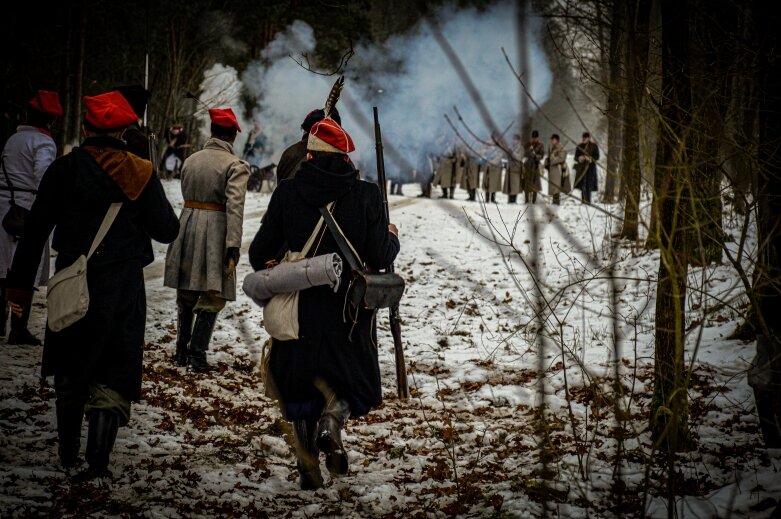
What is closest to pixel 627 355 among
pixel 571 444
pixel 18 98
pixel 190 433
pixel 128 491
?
pixel 571 444

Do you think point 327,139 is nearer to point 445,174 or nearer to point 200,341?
point 200,341

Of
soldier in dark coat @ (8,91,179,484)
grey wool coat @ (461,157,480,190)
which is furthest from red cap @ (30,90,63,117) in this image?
grey wool coat @ (461,157,480,190)


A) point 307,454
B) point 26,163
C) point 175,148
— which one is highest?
point 175,148

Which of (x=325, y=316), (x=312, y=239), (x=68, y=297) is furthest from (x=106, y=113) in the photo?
(x=325, y=316)

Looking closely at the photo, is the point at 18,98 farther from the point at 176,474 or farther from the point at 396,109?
the point at 176,474

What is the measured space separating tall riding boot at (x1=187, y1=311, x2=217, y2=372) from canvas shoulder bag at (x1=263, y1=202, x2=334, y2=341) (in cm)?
256

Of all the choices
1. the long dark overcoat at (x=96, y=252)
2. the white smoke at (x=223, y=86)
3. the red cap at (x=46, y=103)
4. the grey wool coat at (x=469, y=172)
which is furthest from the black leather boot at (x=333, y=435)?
the white smoke at (x=223, y=86)

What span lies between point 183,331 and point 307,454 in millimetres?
2859

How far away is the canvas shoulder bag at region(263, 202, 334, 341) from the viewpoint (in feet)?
13.5

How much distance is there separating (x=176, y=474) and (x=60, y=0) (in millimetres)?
16945

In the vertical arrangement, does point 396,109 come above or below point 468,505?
above

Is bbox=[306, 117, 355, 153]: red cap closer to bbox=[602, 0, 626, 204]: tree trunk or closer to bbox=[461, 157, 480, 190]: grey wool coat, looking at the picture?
bbox=[602, 0, 626, 204]: tree trunk

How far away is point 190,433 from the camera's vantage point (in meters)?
5.17

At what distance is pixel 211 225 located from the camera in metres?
6.38
